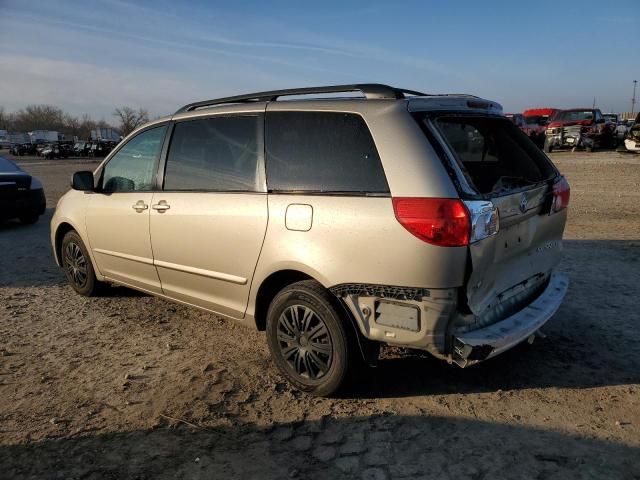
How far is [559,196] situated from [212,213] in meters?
2.42

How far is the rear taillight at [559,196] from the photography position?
3.59 m

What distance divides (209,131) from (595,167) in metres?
17.4

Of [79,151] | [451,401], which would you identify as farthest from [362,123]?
[79,151]

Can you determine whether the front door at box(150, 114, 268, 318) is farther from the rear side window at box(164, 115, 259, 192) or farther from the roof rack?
the roof rack

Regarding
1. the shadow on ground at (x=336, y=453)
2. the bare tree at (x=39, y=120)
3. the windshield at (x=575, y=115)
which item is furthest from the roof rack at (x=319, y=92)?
the bare tree at (x=39, y=120)

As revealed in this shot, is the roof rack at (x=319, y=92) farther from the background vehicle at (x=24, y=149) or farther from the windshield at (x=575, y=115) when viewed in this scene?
the background vehicle at (x=24, y=149)

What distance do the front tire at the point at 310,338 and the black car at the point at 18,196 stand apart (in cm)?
843

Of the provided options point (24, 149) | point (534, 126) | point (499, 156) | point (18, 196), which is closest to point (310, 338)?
point (499, 156)

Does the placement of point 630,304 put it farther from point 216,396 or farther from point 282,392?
point 216,396

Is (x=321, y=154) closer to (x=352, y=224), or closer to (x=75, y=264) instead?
(x=352, y=224)

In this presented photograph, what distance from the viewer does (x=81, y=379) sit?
3.60m

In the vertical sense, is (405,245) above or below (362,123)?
below

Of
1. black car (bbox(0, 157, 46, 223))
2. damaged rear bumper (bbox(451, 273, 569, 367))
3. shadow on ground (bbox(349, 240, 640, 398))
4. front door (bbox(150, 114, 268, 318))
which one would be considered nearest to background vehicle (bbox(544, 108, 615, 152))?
shadow on ground (bbox(349, 240, 640, 398))

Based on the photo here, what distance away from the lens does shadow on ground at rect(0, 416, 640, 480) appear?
2559 millimetres
